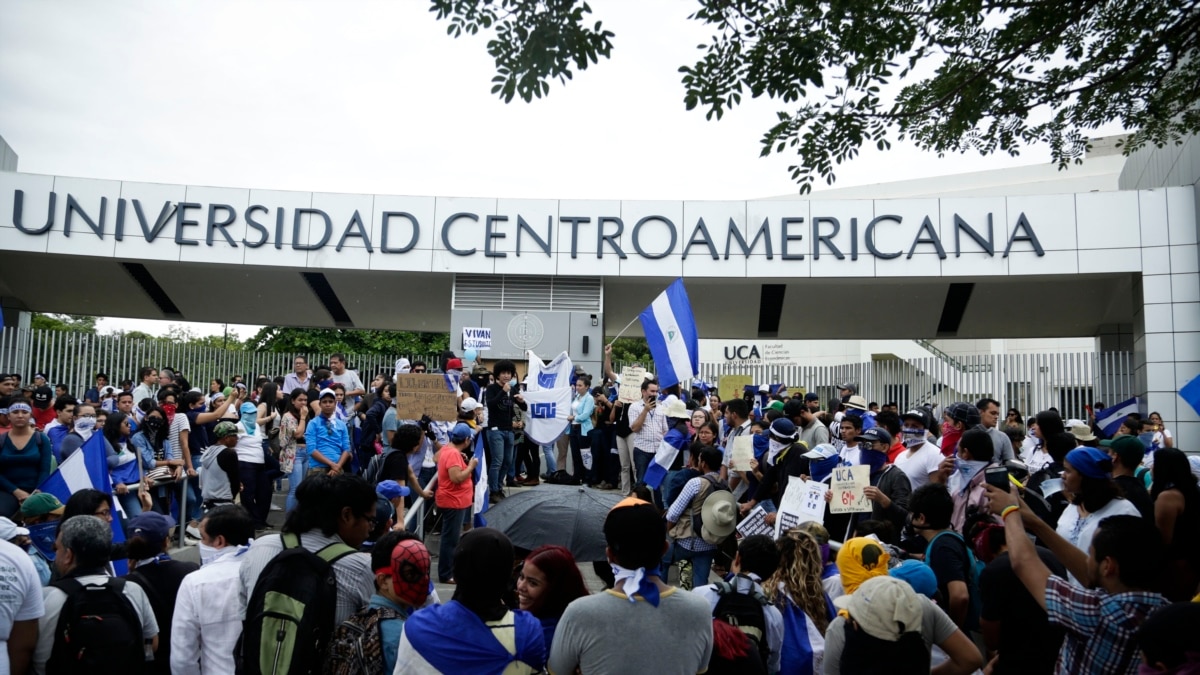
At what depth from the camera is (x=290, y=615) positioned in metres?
4.22

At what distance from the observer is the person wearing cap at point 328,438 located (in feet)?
38.4

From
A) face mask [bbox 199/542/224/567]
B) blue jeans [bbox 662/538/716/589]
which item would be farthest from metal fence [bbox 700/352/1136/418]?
face mask [bbox 199/542/224/567]

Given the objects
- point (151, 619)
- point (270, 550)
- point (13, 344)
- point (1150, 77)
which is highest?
point (1150, 77)

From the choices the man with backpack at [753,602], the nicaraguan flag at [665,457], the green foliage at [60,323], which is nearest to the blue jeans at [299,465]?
the nicaraguan flag at [665,457]

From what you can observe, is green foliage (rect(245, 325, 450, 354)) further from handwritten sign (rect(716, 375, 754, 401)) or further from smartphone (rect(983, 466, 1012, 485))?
smartphone (rect(983, 466, 1012, 485))

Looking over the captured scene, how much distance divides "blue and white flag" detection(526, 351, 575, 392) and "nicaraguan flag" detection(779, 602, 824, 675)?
28.2 ft

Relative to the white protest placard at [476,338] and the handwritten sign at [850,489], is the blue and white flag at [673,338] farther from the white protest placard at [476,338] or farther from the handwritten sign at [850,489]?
the white protest placard at [476,338]

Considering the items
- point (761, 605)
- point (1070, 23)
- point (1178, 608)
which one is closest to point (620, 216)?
point (1070, 23)

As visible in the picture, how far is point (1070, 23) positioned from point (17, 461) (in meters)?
9.23

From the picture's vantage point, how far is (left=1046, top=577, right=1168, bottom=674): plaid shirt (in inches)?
148

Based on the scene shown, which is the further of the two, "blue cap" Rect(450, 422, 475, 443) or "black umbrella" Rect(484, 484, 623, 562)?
"blue cap" Rect(450, 422, 475, 443)

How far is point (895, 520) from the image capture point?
779 centimetres

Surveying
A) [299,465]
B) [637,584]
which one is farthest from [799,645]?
[299,465]

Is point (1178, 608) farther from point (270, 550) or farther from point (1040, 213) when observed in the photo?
point (1040, 213)
